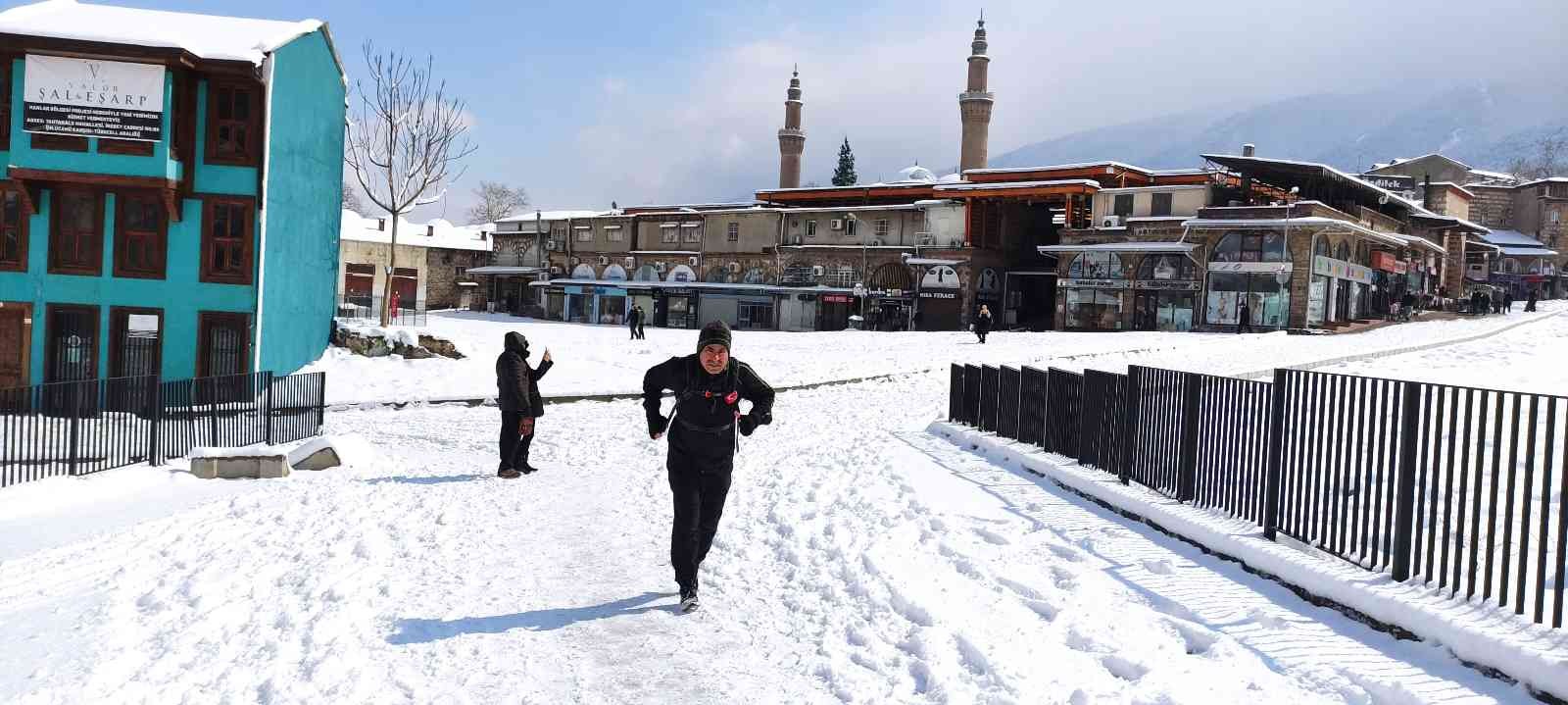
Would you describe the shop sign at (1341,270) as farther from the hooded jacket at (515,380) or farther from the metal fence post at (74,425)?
the metal fence post at (74,425)

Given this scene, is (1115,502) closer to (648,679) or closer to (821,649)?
(821,649)

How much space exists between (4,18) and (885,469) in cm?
2219

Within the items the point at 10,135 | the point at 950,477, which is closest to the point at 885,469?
the point at 950,477

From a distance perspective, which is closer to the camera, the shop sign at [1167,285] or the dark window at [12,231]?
the dark window at [12,231]

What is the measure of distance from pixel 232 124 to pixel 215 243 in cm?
272

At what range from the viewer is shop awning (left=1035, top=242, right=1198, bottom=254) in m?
43.0

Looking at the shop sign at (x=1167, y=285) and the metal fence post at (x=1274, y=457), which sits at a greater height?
the shop sign at (x=1167, y=285)

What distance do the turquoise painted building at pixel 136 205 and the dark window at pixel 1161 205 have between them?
3537 cm

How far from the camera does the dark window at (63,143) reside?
2209 cm

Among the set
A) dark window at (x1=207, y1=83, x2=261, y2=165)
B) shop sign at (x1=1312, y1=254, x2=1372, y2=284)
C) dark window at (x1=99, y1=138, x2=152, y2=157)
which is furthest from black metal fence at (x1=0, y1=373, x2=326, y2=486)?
shop sign at (x1=1312, y1=254, x2=1372, y2=284)

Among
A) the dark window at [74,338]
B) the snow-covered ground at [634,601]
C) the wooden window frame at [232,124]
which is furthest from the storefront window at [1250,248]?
the dark window at [74,338]

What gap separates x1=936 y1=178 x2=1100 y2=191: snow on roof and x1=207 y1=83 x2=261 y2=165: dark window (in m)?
36.2

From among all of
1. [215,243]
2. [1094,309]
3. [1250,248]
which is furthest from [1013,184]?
[215,243]

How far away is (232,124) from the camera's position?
2327 cm
